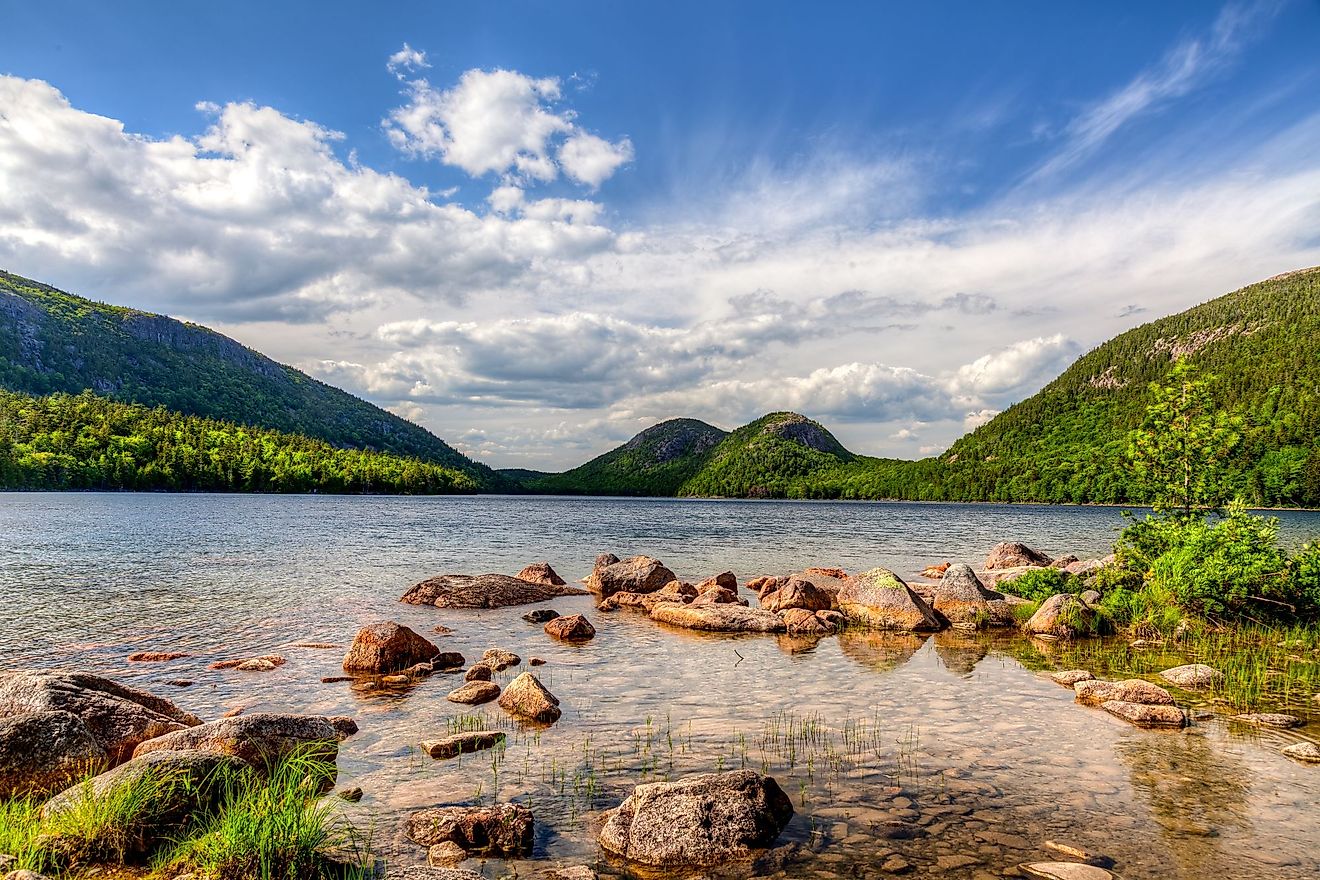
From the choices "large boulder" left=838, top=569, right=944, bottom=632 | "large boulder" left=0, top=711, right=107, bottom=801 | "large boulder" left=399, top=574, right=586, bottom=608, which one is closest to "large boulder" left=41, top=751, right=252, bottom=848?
"large boulder" left=0, top=711, right=107, bottom=801

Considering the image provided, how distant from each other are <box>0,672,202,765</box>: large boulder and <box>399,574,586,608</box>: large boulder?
17.3m

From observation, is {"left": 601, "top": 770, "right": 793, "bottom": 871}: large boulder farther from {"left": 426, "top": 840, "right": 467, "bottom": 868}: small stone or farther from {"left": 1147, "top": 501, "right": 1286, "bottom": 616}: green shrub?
{"left": 1147, "top": 501, "right": 1286, "bottom": 616}: green shrub

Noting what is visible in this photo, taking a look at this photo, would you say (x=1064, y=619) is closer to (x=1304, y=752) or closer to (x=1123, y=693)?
(x=1123, y=693)

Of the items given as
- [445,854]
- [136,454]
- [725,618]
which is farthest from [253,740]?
[136,454]

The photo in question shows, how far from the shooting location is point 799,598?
26094mm

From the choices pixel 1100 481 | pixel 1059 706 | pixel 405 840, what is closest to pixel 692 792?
pixel 405 840

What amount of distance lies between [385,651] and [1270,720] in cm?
1841

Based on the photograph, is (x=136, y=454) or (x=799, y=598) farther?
(x=136, y=454)

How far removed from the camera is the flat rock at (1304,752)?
10.8 meters

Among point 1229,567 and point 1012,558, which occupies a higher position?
point 1229,567

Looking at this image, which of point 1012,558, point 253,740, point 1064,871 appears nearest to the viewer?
point 1064,871

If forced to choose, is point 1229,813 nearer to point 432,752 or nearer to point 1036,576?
point 432,752

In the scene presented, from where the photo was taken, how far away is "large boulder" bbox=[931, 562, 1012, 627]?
24328 mm

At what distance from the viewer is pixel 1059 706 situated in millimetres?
14258
